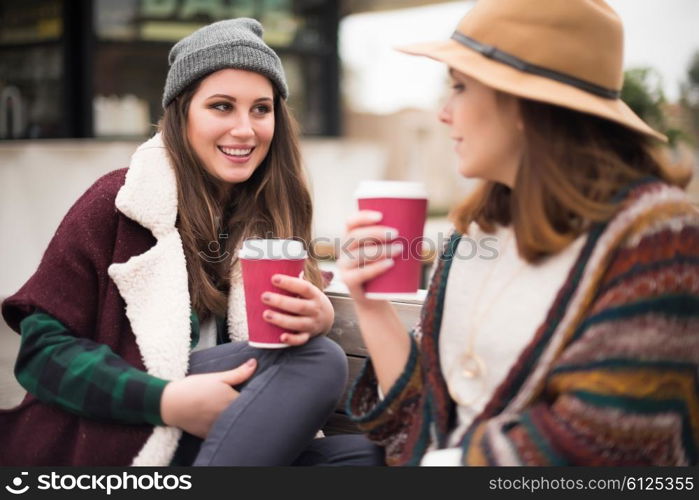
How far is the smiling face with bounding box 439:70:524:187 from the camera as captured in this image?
5.02ft

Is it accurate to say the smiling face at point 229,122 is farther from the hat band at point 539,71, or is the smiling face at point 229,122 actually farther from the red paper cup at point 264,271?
the hat band at point 539,71

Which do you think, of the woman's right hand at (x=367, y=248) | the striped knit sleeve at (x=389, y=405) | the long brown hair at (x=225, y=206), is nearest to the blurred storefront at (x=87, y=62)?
the long brown hair at (x=225, y=206)

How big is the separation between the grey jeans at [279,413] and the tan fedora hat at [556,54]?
0.80 metres

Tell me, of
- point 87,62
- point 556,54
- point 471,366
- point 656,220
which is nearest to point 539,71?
point 556,54

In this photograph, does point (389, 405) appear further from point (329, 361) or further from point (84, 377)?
point (84, 377)

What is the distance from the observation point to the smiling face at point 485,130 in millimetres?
1529

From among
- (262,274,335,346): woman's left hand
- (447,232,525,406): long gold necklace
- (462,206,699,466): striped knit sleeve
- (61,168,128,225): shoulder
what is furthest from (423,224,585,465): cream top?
(61,168,128,225): shoulder

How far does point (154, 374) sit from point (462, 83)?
1.00 meters

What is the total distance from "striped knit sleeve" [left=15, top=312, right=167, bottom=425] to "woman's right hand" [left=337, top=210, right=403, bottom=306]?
23.6 inches

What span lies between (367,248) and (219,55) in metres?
0.89

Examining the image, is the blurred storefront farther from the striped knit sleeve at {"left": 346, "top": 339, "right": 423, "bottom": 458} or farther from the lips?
the striped knit sleeve at {"left": 346, "top": 339, "right": 423, "bottom": 458}

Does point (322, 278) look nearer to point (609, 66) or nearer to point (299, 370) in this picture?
point (299, 370)

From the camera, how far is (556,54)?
1.45 meters

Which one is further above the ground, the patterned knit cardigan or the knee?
the patterned knit cardigan
